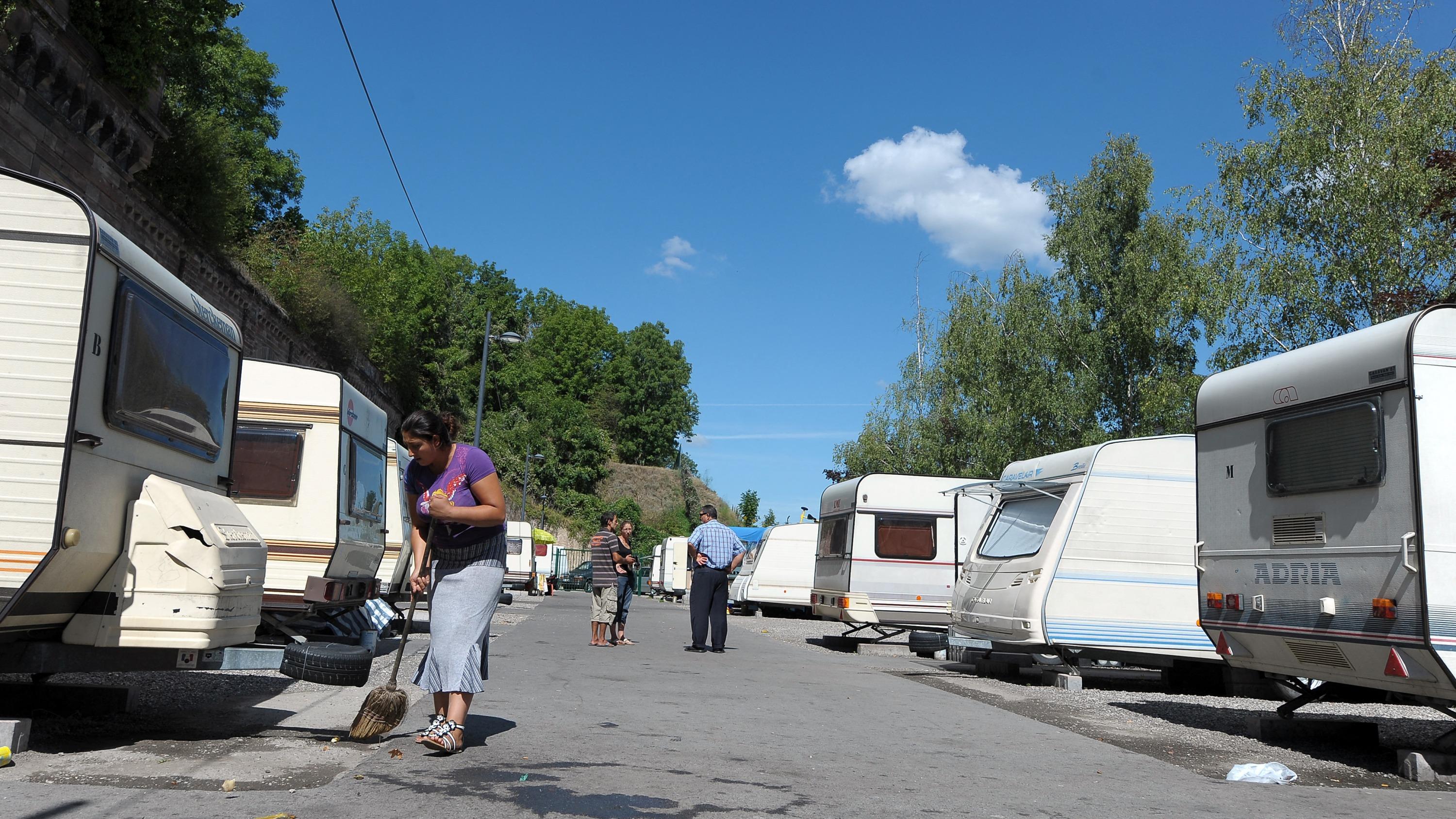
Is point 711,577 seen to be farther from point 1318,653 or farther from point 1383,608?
point 1383,608

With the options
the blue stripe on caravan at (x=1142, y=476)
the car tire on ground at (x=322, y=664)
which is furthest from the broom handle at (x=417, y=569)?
the blue stripe on caravan at (x=1142, y=476)

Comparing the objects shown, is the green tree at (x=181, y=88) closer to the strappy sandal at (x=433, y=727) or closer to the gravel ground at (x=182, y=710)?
the gravel ground at (x=182, y=710)

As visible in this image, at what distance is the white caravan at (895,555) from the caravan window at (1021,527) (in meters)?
5.18

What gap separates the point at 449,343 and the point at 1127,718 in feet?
229

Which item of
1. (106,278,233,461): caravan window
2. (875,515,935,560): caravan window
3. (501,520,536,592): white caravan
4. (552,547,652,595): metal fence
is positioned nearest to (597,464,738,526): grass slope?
(552,547,652,595): metal fence

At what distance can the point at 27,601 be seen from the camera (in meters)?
5.25

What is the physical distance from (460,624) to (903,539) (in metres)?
14.5

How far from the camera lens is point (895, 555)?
19766 mm

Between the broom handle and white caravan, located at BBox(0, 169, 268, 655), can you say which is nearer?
white caravan, located at BBox(0, 169, 268, 655)

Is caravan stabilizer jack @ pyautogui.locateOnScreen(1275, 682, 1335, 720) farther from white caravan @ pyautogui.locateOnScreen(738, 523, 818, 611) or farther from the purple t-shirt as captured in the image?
white caravan @ pyautogui.locateOnScreen(738, 523, 818, 611)

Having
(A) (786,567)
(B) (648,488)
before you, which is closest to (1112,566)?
(A) (786,567)

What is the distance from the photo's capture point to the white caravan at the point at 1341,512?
7.10 metres

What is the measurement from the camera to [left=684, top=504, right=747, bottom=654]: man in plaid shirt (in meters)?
15.6

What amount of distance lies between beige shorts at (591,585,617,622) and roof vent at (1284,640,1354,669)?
375 inches
